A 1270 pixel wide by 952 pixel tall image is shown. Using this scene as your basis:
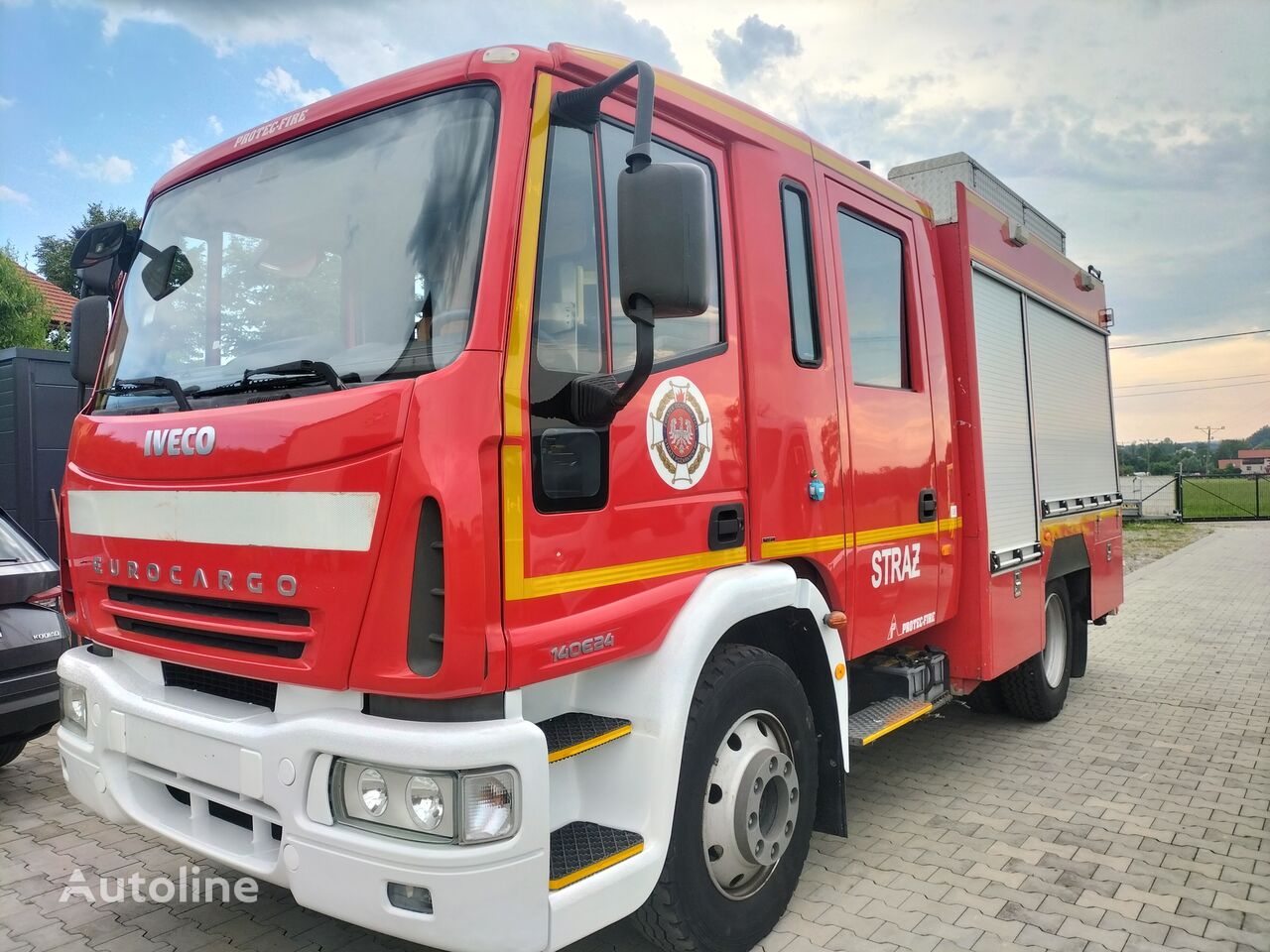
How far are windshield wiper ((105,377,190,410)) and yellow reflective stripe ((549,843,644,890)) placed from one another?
5.74ft

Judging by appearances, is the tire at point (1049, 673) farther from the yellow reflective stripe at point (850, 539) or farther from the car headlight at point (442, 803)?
the car headlight at point (442, 803)

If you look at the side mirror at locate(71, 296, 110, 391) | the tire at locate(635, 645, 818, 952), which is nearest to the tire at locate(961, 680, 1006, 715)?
the tire at locate(635, 645, 818, 952)

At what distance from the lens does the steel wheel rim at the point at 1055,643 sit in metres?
5.85

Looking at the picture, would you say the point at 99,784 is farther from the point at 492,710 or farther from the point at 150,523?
the point at 492,710

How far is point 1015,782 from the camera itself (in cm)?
486

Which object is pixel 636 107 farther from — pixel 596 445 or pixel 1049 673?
pixel 1049 673

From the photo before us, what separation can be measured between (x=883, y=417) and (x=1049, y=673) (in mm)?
3140

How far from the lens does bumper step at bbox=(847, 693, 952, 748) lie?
3.72m

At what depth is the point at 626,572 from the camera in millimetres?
Answer: 2590

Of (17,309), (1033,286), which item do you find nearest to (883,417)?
(1033,286)

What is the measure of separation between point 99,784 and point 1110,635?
9.16 metres

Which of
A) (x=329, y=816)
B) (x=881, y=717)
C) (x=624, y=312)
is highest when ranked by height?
(x=624, y=312)

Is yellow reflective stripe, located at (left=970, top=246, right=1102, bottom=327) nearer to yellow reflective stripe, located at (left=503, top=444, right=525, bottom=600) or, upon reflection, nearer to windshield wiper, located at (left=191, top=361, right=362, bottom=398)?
yellow reflective stripe, located at (left=503, top=444, right=525, bottom=600)

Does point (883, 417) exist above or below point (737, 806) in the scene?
above
